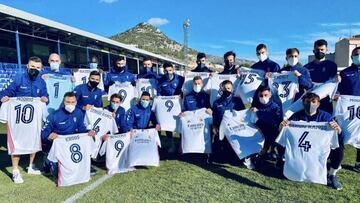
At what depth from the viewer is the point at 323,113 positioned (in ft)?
20.4

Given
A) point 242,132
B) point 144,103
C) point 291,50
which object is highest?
point 291,50

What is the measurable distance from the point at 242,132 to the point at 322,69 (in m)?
2.07

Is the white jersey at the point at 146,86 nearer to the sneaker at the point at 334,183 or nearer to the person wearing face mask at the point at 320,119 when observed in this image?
the person wearing face mask at the point at 320,119

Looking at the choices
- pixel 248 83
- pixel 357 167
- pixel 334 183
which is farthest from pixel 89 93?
pixel 357 167

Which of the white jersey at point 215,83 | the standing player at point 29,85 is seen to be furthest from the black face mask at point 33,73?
the white jersey at point 215,83

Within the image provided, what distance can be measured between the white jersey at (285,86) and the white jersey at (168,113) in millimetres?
2291

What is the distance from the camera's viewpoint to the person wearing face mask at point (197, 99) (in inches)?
327

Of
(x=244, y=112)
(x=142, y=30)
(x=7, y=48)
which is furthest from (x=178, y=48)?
(x=244, y=112)

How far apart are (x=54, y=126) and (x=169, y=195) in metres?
2.72

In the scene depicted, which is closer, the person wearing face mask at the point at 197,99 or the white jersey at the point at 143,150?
the white jersey at the point at 143,150

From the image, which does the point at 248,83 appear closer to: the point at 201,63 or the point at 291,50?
the point at 291,50

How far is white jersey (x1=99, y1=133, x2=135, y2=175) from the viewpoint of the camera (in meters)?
7.28

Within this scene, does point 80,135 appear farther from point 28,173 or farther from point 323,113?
point 323,113

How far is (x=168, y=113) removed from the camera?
27.9ft
